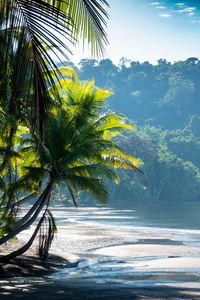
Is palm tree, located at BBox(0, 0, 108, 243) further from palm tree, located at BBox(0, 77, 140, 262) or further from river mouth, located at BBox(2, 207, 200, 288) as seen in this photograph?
palm tree, located at BBox(0, 77, 140, 262)

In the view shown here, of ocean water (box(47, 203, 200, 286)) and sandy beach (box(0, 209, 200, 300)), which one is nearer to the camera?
sandy beach (box(0, 209, 200, 300))

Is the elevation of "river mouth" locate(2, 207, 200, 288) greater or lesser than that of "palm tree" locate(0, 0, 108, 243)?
lesser

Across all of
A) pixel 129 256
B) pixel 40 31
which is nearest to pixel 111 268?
pixel 129 256

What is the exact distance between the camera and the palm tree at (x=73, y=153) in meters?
21.6

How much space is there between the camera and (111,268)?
24062mm

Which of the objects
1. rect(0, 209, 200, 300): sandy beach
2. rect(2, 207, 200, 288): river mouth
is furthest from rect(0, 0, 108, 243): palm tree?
rect(2, 207, 200, 288): river mouth

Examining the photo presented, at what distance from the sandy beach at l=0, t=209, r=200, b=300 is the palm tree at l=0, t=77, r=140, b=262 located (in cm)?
183

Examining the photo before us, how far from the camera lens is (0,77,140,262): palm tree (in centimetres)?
2159

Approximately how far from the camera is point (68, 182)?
22500 millimetres

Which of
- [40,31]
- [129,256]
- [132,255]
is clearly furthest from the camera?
[132,255]

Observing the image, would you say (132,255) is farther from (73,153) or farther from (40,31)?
(40,31)

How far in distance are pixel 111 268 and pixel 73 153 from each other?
5.37 m

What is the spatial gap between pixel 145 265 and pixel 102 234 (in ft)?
57.7

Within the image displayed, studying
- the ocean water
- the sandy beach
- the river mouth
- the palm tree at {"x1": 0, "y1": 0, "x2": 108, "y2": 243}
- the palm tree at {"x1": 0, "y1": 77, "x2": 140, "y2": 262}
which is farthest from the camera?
the palm tree at {"x1": 0, "y1": 77, "x2": 140, "y2": 262}
